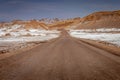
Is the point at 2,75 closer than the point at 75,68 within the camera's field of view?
Yes

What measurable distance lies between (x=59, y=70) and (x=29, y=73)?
1.50 m

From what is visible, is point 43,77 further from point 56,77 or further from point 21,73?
point 21,73

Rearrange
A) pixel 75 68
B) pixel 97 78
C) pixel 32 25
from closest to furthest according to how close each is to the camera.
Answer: pixel 97 78 < pixel 75 68 < pixel 32 25

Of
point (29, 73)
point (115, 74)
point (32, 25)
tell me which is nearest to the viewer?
point (115, 74)

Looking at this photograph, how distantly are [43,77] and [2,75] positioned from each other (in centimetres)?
202

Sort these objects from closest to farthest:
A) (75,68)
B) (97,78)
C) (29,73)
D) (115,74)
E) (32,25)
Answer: (97,78) → (115,74) → (29,73) → (75,68) → (32,25)

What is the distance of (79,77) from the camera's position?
8.51 meters

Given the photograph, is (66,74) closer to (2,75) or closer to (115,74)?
(115,74)

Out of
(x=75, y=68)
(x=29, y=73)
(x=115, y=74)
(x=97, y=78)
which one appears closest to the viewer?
(x=97, y=78)

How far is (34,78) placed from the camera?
8445 mm

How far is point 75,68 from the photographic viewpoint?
34.4 ft

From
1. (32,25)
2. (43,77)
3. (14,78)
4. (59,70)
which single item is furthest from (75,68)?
(32,25)

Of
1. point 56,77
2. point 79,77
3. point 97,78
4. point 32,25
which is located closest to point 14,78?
point 56,77

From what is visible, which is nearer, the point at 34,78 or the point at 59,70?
the point at 34,78
